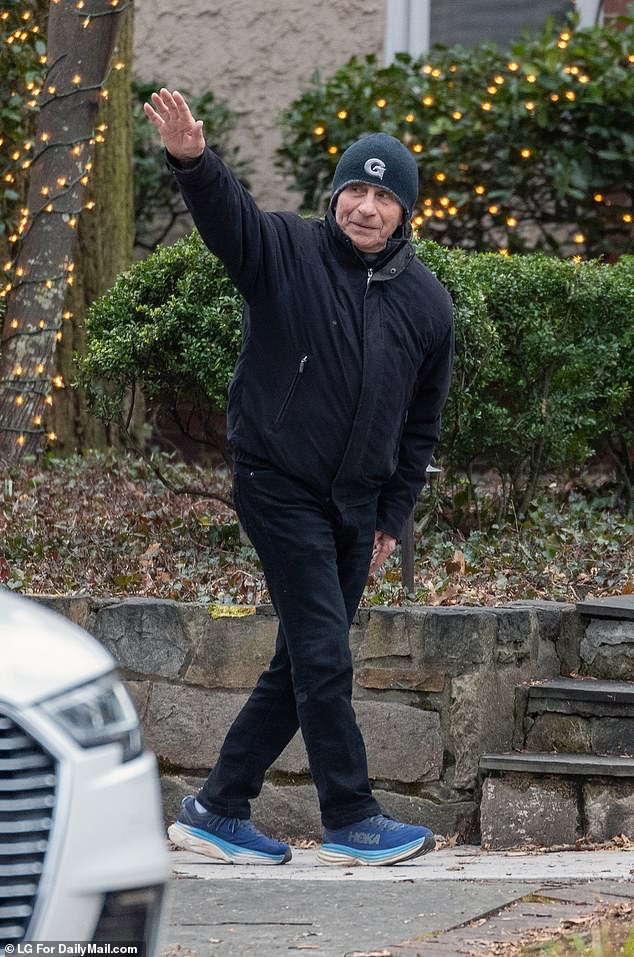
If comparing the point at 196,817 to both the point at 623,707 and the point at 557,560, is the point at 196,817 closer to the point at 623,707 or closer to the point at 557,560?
the point at 623,707

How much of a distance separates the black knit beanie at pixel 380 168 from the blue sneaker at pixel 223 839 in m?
1.81

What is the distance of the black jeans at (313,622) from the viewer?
422 centimetres

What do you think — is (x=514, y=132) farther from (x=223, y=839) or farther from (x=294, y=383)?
(x=223, y=839)

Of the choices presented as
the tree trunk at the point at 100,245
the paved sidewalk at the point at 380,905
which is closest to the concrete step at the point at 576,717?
the paved sidewalk at the point at 380,905

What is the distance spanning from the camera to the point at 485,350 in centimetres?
641

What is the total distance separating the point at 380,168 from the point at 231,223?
52 centimetres

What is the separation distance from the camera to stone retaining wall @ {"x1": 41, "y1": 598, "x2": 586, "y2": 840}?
527 centimetres

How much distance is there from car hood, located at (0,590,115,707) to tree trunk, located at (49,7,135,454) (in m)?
6.18

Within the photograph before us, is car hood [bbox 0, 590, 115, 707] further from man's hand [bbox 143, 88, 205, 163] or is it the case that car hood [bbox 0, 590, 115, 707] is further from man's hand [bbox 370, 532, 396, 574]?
man's hand [bbox 370, 532, 396, 574]

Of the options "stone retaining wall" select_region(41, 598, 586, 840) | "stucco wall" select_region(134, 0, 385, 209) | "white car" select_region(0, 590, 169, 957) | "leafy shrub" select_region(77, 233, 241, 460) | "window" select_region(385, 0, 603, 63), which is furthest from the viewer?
"stucco wall" select_region(134, 0, 385, 209)

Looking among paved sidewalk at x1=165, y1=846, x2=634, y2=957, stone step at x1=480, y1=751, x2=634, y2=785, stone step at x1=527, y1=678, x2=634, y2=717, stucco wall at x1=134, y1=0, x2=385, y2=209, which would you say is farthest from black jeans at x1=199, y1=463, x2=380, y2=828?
stucco wall at x1=134, y1=0, x2=385, y2=209

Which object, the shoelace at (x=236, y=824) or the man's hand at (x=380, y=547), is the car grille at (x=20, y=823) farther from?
the man's hand at (x=380, y=547)

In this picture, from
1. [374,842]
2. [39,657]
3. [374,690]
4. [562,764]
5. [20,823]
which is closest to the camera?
[20,823]

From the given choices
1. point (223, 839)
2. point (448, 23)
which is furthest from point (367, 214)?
point (448, 23)
